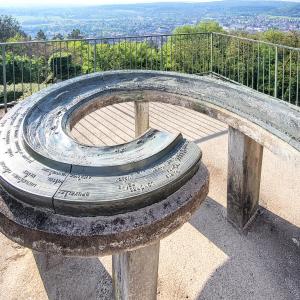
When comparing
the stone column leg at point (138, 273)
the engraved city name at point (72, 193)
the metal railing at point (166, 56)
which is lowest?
the stone column leg at point (138, 273)

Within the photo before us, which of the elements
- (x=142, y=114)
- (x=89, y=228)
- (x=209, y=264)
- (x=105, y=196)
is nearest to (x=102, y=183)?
(x=105, y=196)

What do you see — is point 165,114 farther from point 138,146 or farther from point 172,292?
point 138,146

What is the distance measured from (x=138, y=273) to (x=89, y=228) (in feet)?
1.74

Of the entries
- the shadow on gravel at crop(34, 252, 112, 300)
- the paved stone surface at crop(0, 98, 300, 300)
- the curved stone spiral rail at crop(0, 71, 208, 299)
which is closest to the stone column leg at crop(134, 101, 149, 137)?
the paved stone surface at crop(0, 98, 300, 300)

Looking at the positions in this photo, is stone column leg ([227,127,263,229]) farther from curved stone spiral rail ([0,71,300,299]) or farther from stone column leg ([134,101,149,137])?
stone column leg ([134,101,149,137])

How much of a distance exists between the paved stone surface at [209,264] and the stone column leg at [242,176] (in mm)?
142

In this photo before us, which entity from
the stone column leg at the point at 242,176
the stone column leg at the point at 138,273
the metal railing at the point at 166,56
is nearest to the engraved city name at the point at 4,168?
the stone column leg at the point at 138,273

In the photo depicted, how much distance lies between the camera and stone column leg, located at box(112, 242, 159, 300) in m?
1.92

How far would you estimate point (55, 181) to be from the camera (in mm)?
1717

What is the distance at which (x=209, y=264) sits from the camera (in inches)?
119

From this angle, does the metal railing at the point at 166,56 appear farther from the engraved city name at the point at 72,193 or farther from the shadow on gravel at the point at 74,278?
the engraved city name at the point at 72,193

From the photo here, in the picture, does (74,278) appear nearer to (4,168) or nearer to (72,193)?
(4,168)

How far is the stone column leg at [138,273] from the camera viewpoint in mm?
1917

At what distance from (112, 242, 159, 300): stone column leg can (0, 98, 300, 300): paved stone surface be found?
67 cm
